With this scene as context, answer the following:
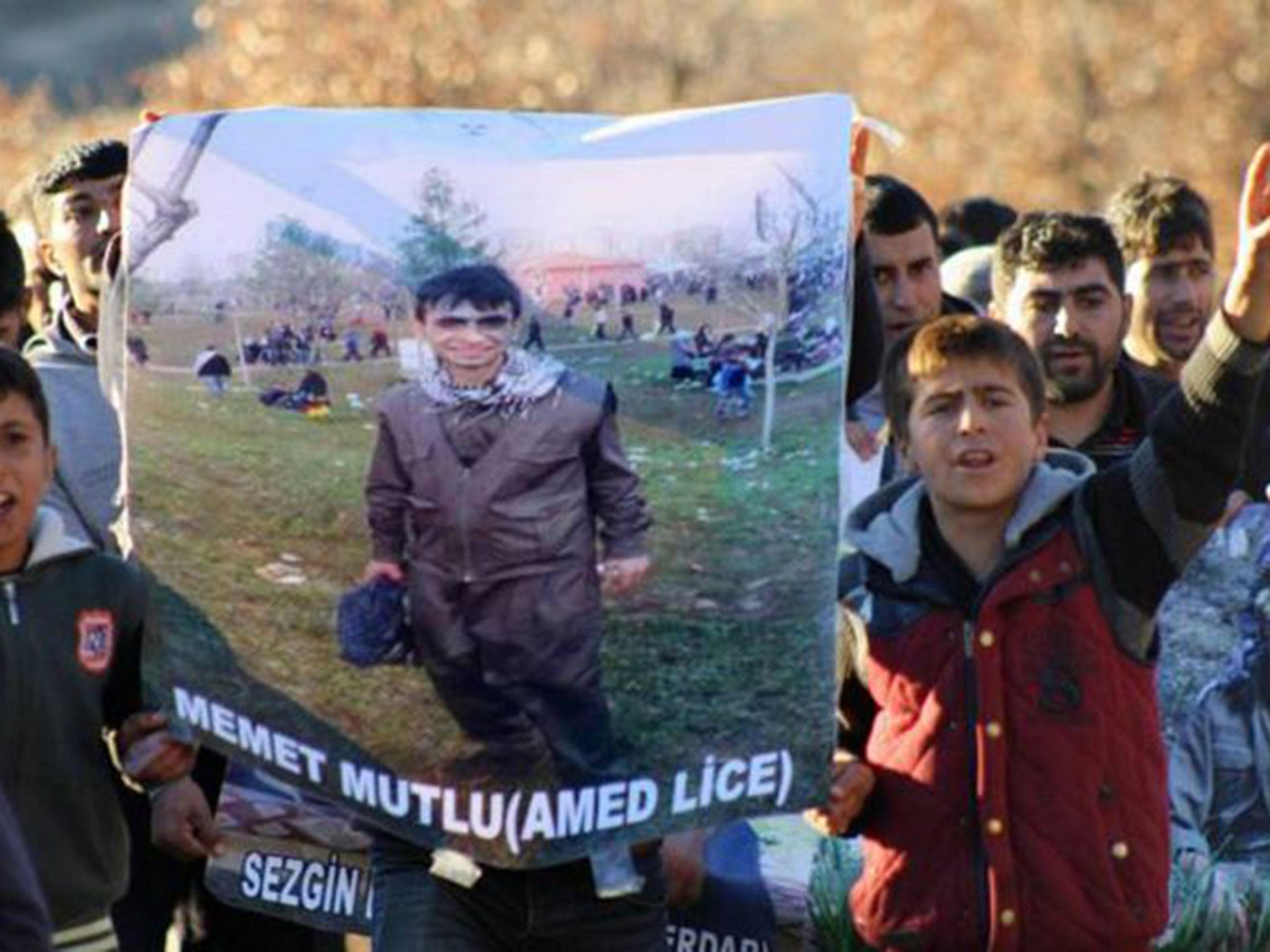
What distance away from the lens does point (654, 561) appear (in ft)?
21.5

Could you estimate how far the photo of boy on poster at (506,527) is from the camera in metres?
6.52

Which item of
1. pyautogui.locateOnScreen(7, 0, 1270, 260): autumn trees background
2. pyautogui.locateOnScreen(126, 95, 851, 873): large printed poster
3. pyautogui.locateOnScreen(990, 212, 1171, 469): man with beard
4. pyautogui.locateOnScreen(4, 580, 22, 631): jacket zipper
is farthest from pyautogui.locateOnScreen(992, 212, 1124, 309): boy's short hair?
pyautogui.locateOnScreen(7, 0, 1270, 260): autumn trees background

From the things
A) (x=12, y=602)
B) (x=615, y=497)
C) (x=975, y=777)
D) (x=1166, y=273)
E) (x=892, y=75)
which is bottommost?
(x=975, y=777)

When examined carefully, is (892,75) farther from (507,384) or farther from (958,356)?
(507,384)

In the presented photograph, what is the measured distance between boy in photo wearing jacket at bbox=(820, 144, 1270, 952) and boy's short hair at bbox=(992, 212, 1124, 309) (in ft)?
5.64

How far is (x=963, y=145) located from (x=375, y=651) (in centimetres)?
3085

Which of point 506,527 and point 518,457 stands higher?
point 518,457

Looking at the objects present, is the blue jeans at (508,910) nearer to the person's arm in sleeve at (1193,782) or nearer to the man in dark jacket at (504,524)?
the man in dark jacket at (504,524)

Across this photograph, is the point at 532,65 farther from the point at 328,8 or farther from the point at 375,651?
the point at 375,651

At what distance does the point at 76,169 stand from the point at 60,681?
2.05 metres

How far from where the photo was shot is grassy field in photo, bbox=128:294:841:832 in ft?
21.6

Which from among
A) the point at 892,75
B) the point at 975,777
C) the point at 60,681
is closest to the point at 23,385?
the point at 60,681

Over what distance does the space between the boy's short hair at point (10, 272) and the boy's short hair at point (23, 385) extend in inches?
56.7

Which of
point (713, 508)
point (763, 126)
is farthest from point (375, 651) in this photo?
point (763, 126)
